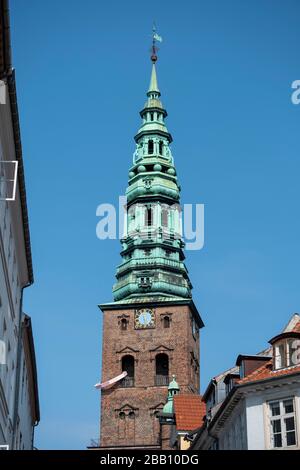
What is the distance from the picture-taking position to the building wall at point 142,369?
88.8m

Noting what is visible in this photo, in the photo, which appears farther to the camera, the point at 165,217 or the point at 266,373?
the point at 165,217

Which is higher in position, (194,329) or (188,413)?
(194,329)

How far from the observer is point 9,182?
29.1 m

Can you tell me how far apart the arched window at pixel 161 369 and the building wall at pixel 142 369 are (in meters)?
0.60

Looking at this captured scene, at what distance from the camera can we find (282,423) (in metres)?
33.6

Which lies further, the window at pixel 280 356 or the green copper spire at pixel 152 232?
the green copper spire at pixel 152 232

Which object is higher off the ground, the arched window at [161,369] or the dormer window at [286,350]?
the arched window at [161,369]

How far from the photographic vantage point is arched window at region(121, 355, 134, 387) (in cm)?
9139

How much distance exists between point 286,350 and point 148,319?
5909 cm

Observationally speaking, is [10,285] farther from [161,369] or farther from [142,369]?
[161,369]

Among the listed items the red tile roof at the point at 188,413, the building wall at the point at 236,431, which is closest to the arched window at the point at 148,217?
the red tile roof at the point at 188,413

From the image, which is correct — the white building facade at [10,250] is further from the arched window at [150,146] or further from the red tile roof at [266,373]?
the arched window at [150,146]

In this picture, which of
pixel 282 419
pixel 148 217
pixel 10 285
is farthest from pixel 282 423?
pixel 148 217
